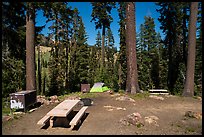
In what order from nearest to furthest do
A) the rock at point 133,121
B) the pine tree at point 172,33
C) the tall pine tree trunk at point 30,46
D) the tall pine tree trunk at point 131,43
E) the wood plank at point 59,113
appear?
the wood plank at point 59,113, the rock at point 133,121, the tall pine tree trunk at point 30,46, the tall pine tree trunk at point 131,43, the pine tree at point 172,33

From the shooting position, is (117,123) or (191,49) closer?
(117,123)

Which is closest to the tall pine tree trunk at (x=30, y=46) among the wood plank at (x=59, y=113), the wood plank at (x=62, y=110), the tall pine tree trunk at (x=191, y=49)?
the wood plank at (x=62, y=110)

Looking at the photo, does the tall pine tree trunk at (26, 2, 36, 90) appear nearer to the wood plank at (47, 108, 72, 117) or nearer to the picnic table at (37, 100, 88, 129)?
the picnic table at (37, 100, 88, 129)

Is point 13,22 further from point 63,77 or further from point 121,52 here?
point 121,52

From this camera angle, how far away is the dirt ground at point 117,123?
742cm

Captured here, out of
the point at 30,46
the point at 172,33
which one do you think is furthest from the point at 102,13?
the point at 30,46

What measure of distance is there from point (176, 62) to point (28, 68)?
20904 mm

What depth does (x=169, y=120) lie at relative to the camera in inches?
353

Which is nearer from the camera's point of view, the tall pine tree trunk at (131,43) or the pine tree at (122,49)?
the tall pine tree trunk at (131,43)

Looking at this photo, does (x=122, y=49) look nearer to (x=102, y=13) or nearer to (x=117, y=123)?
(x=102, y=13)

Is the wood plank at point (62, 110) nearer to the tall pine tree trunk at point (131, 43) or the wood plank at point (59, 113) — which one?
the wood plank at point (59, 113)

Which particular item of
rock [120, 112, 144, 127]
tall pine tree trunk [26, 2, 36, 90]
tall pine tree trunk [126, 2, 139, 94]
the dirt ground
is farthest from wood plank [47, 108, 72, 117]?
tall pine tree trunk [126, 2, 139, 94]

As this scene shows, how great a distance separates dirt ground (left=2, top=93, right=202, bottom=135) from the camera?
7.42m

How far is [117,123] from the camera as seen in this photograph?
840cm
